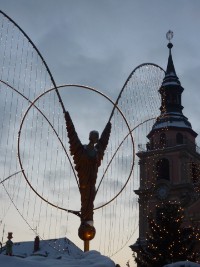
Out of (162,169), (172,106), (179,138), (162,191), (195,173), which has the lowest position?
(162,191)

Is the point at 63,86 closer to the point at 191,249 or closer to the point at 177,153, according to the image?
the point at 191,249

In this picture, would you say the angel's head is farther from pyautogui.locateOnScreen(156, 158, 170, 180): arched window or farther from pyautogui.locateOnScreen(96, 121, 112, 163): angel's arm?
pyautogui.locateOnScreen(156, 158, 170, 180): arched window

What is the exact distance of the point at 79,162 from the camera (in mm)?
20906

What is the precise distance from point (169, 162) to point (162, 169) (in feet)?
4.23

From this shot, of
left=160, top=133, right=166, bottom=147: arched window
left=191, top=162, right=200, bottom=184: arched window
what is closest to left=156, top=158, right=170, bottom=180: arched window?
left=160, top=133, right=166, bottom=147: arched window

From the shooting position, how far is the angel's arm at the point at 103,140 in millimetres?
21484

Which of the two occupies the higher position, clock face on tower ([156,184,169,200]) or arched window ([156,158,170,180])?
arched window ([156,158,170,180])

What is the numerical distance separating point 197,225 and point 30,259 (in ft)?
145

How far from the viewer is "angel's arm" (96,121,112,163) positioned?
2148 centimetres

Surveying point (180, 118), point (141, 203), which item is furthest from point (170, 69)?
point (141, 203)

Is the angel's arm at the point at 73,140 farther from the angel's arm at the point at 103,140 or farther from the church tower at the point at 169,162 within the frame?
the church tower at the point at 169,162

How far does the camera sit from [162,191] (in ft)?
216

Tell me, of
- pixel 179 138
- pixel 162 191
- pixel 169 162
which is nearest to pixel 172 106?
pixel 179 138

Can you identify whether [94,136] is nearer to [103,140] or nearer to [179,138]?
[103,140]
